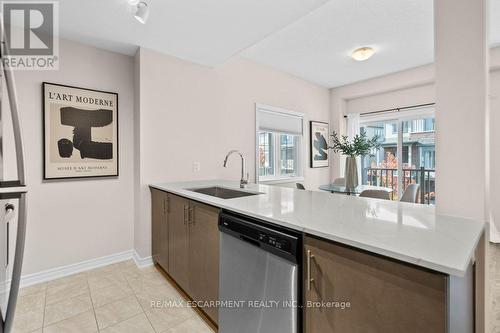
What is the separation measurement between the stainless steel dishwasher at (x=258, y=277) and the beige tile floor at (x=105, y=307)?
1.53ft

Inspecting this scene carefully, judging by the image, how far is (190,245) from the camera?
6.13ft

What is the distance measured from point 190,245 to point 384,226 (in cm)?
138

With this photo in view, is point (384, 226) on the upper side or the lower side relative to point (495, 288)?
upper

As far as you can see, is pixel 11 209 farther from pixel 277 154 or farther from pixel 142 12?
pixel 277 154

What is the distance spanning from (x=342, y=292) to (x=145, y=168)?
2.33 meters

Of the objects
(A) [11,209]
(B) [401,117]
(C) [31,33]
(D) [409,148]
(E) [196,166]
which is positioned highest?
(C) [31,33]

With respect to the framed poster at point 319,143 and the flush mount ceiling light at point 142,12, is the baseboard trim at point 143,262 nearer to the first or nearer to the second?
the flush mount ceiling light at point 142,12

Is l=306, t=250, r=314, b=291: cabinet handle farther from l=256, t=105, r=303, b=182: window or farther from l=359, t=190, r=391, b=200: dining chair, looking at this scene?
l=256, t=105, r=303, b=182: window

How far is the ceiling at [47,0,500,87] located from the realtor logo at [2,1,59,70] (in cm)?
12

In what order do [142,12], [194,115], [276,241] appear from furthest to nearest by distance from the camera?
[194,115], [142,12], [276,241]

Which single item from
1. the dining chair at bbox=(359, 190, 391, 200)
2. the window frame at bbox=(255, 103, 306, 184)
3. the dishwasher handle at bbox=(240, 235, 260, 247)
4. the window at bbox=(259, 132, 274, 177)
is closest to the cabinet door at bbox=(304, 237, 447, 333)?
the dishwasher handle at bbox=(240, 235, 260, 247)

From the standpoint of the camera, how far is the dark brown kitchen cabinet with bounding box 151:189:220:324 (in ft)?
5.27

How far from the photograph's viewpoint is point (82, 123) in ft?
8.25

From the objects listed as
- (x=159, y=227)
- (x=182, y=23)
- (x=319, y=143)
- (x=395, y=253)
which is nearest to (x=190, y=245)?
(x=159, y=227)
